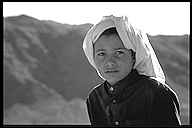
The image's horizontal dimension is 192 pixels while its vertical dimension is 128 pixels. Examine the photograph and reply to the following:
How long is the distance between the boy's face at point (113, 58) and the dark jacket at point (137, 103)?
19 millimetres

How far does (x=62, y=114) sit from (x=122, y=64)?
56.2ft

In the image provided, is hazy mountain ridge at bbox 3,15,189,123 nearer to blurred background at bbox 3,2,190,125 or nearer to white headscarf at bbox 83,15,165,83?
blurred background at bbox 3,2,190,125

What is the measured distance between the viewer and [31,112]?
693 inches

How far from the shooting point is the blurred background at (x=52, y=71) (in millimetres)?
17844

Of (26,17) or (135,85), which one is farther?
(26,17)

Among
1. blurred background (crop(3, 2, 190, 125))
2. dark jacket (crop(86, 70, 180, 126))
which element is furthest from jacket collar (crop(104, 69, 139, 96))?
blurred background (crop(3, 2, 190, 125))

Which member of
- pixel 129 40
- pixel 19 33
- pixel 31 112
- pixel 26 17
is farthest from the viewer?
pixel 26 17

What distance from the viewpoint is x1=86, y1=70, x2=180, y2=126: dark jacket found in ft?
2.91

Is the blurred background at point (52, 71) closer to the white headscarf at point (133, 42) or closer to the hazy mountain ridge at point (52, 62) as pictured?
the hazy mountain ridge at point (52, 62)

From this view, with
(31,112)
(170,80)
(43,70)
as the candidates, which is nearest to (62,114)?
(31,112)

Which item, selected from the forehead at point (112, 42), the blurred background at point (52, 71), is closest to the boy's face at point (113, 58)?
the forehead at point (112, 42)

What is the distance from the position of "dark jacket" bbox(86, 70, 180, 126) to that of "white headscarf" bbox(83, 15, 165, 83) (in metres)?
0.02

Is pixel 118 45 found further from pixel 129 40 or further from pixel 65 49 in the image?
pixel 65 49

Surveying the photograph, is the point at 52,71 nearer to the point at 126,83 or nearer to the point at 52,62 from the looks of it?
the point at 52,62
